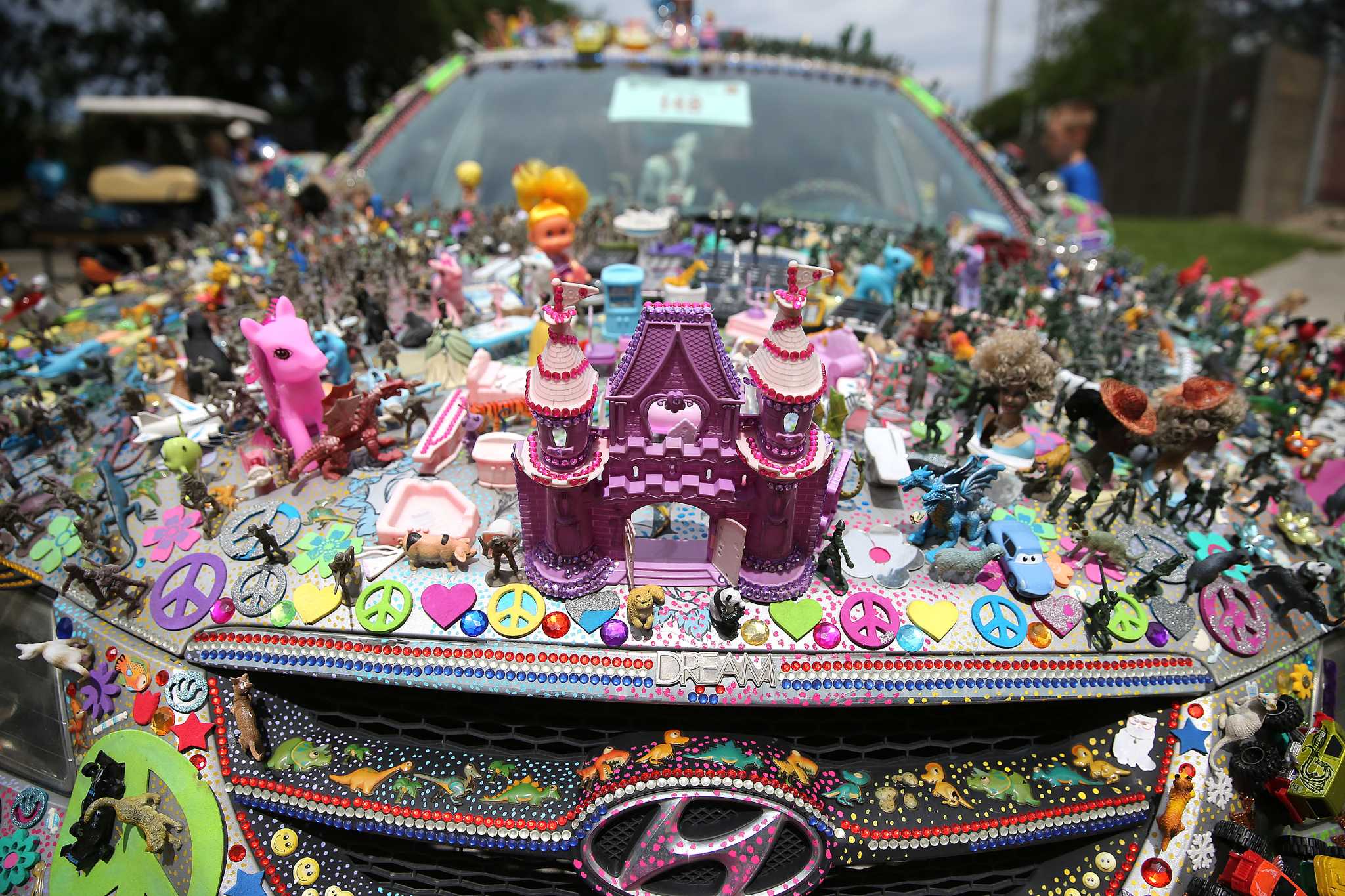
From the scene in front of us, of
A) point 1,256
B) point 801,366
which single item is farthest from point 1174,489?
point 1,256

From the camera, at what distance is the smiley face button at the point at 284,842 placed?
1926 mm

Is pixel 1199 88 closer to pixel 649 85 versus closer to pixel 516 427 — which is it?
pixel 649 85

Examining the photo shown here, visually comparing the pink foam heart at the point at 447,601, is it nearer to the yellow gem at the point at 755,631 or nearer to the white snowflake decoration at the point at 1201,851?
the yellow gem at the point at 755,631

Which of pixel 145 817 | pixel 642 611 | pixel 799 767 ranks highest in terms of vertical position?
pixel 642 611

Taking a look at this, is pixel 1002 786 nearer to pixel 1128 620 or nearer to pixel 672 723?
pixel 1128 620

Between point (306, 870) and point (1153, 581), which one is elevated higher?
point (1153, 581)

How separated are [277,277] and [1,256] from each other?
575 inches

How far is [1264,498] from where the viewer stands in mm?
2393

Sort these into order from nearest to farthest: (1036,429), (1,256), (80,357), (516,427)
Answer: (516,427)
(1036,429)
(80,357)
(1,256)

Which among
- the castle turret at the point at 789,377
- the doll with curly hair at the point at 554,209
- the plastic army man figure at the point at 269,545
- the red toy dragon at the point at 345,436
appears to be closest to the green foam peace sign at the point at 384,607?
the plastic army man figure at the point at 269,545

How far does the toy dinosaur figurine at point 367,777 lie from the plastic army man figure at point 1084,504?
1.93 meters

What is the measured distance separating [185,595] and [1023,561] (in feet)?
7.26

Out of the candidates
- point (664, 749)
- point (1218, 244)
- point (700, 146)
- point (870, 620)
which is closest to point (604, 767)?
point (664, 749)

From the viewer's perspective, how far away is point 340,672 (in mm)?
1823
